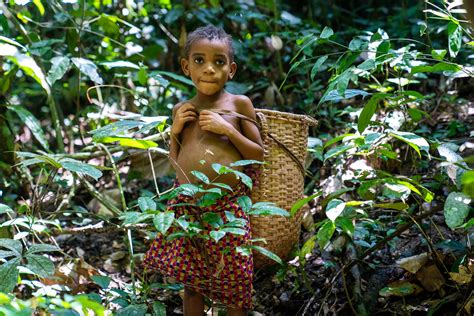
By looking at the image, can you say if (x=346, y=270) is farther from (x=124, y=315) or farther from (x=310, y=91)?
(x=310, y=91)

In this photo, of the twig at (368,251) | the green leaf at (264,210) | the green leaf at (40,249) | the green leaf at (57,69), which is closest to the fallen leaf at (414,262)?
the twig at (368,251)

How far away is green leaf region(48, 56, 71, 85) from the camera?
3.26m

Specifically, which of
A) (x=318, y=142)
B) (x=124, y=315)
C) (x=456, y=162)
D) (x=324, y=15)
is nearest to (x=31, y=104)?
(x=324, y=15)

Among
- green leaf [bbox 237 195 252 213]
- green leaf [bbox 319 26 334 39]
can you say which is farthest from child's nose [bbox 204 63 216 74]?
green leaf [bbox 237 195 252 213]

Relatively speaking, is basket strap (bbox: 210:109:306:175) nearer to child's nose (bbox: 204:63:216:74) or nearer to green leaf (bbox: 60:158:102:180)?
child's nose (bbox: 204:63:216:74)

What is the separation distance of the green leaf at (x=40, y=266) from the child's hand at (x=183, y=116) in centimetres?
76

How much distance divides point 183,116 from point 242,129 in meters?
0.25

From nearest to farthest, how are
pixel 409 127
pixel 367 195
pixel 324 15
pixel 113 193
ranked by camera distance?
1. pixel 367 195
2. pixel 409 127
3. pixel 113 193
4. pixel 324 15

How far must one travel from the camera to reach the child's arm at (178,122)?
9.18 feet

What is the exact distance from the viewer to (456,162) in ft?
8.04

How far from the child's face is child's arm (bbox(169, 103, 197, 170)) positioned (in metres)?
0.10

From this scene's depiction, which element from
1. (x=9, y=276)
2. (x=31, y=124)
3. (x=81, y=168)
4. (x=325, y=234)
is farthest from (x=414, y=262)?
(x=31, y=124)

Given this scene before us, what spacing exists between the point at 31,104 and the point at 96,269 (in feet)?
8.04

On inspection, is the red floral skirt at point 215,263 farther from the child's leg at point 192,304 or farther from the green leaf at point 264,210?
the green leaf at point 264,210
